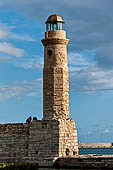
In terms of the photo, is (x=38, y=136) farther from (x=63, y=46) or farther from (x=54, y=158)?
(x=63, y=46)

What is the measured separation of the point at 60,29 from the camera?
31.0 m

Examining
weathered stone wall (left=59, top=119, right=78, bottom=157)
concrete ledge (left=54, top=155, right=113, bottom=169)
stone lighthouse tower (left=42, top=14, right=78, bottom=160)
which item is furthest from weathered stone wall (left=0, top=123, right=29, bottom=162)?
concrete ledge (left=54, top=155, right=113, bottom=169)

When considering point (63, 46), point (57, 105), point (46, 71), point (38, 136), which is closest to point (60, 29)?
point (63, 46)

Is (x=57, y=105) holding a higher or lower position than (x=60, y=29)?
lower

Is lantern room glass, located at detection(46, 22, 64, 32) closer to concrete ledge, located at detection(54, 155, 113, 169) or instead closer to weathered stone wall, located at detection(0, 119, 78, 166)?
weathered stone wall, located at detection(0, 119, 78, 166)

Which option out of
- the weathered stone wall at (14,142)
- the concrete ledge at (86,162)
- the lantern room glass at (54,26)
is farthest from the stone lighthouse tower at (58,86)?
the weathered stone wall at (14,142)

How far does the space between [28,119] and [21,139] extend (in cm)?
161

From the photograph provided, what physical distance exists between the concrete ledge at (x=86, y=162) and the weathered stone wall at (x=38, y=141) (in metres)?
0.60

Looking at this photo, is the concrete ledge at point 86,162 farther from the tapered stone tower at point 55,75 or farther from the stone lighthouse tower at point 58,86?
the tapered stone tower at point 55,75

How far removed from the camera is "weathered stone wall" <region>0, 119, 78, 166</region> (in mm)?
27953

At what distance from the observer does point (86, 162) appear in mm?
27047

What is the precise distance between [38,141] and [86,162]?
3.67 m

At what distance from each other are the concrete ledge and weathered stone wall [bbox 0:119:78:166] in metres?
0.60

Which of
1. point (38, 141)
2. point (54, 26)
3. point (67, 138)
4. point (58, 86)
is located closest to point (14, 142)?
point (38, 141)
